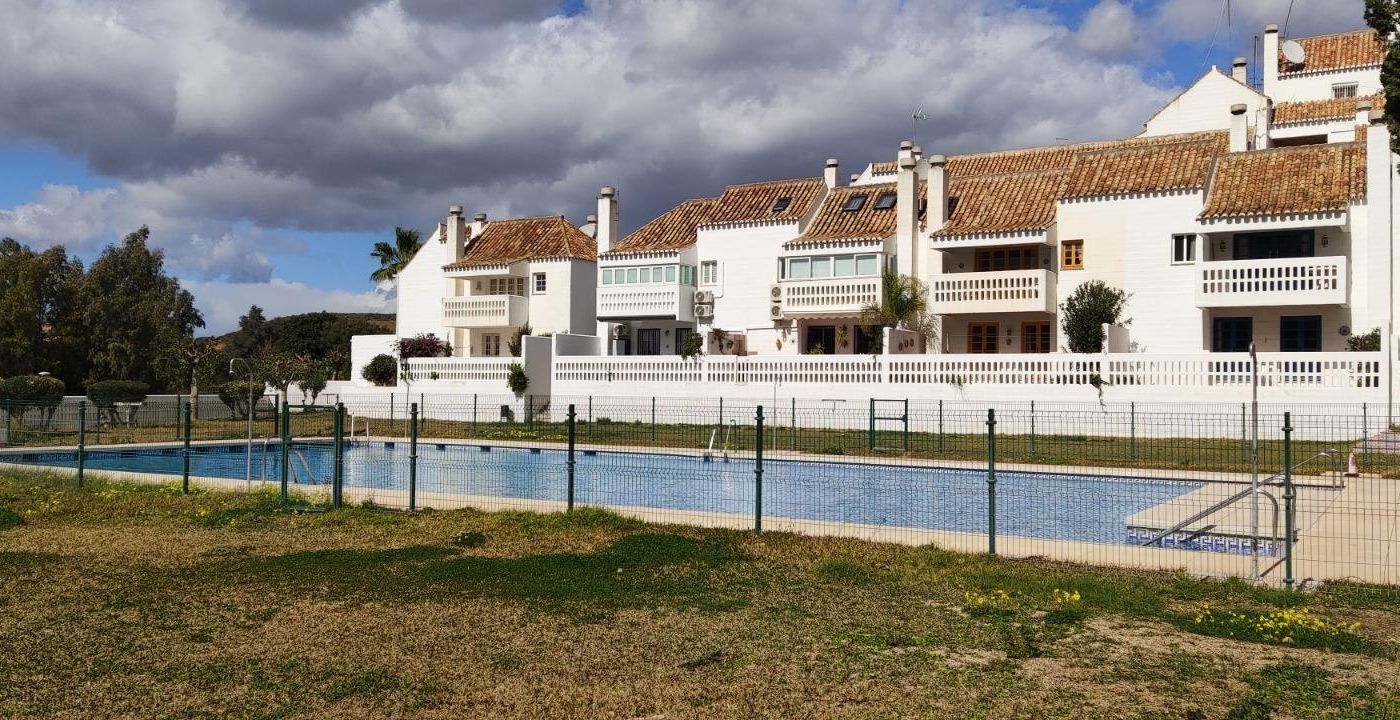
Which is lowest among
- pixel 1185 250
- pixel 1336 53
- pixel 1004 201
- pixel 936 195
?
pixel 1185 250

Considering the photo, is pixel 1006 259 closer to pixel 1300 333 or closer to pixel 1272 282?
pixel 1272 282

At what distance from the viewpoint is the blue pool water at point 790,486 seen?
1708cm

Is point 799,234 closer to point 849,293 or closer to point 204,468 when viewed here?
point 849,293

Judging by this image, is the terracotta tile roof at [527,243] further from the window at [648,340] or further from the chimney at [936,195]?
the chimney at [936,195]

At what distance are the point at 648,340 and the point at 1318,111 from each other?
96.8ft

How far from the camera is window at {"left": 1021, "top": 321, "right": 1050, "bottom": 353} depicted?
→ 1460 inches

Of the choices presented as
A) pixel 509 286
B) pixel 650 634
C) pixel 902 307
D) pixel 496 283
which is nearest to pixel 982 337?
pixel 902 307

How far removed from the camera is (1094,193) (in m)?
35.0

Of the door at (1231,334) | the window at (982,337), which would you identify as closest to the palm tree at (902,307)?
the window at (982,337)

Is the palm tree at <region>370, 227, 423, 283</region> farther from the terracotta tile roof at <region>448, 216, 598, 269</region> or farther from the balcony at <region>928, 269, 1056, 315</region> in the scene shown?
the balcony at <region>928, 269, 1056, 315</region>

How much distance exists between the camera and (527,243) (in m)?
50.8

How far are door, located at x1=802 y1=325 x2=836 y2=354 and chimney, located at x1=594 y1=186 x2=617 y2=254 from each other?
1075cm

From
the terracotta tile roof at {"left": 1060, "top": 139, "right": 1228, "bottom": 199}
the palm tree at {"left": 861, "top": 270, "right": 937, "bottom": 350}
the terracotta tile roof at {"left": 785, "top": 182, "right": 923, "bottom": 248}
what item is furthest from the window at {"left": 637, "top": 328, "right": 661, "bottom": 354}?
the terracotta tile roof at {"left": 1060, "top": 139, "right": 1228, "bottom": 199}

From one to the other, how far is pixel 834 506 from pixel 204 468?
606 inches
